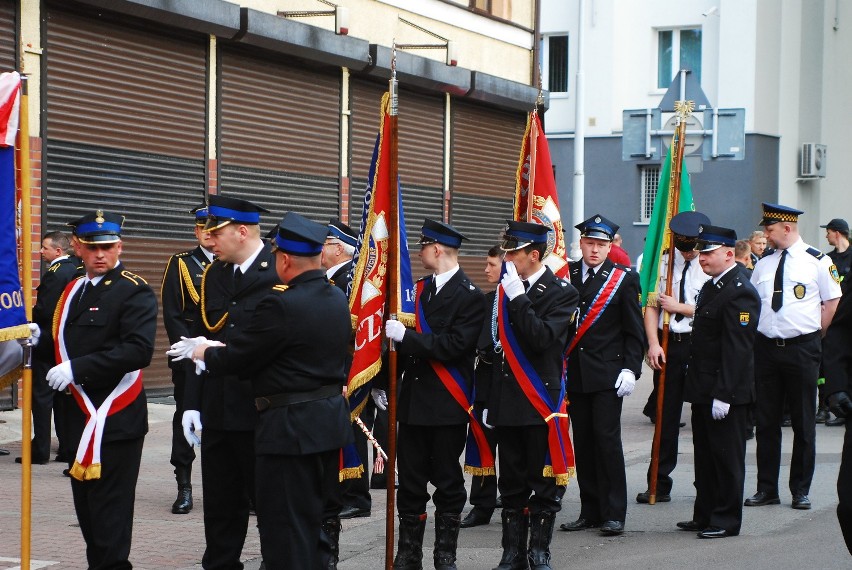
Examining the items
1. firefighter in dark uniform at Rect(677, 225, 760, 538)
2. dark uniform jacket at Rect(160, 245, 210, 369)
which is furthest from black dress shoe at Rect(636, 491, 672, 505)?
dark uniform jacket at Rect(160, 245, 210, 369)

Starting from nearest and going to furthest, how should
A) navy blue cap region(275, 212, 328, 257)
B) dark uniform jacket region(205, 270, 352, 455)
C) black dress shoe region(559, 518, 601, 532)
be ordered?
dark uniform jacket region(205, 270, 352, 455), navy blue cap region(275, 212, 328, 257), black dress shoe region(559, 518, 601, 532)

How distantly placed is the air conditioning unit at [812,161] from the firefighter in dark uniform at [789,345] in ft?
80.6

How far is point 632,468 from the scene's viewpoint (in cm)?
1216

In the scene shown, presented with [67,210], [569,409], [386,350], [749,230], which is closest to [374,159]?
[386,350]

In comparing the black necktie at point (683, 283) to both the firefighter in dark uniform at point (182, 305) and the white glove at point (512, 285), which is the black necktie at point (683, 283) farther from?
the firefighter in dark uniform at point (182, 305)

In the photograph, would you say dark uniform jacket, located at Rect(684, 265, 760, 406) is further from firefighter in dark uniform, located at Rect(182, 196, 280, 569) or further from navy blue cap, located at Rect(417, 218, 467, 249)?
firefighter in dark uniform, located at Rect(182, 196, 280, 569)

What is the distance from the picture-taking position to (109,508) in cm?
686

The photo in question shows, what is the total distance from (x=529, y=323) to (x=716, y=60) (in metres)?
26.6

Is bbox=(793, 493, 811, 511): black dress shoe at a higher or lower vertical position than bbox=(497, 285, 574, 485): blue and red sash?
lower

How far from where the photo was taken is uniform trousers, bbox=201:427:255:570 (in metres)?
7.07

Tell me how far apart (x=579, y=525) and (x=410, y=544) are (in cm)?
194

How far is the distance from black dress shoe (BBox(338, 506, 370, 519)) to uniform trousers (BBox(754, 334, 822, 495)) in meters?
3.10

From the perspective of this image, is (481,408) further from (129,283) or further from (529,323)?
(129,283)

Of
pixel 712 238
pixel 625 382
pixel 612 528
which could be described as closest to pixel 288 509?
pixel 612 528
